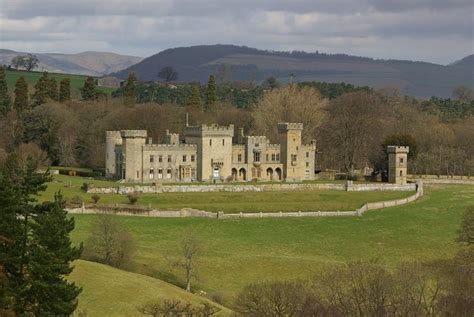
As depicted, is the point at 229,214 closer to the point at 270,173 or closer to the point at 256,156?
the point at 256,156

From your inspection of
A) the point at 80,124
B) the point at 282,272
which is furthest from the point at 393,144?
the point at 282,272

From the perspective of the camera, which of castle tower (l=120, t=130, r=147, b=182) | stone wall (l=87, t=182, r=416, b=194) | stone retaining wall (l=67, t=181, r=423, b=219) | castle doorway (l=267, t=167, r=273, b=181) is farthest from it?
castle doorway (l=267, t=167, r=273, b=181)

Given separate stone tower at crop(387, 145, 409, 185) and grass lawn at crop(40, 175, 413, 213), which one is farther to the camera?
separate stone tower at crop(387, 145, 409, 185)

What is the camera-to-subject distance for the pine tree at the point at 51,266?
35.0m

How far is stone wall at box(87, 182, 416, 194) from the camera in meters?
71.4

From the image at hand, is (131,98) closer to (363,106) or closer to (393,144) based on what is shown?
(363,106)

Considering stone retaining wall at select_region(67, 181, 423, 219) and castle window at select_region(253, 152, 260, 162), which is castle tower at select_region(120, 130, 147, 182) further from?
stone retaining wall at select_region(67, 181, 423, 219)

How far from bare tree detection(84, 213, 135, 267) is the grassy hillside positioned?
9.05ft

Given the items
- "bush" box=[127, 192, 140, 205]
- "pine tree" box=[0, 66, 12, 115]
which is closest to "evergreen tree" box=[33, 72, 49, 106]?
"pine tree" box=[0, 66, 12, 115]

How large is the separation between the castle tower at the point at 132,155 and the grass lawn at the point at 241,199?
2344 mm

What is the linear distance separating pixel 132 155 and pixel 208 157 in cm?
681

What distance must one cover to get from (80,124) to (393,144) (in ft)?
109

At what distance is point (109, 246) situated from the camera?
49.0 m

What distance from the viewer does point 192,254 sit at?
165 feet
